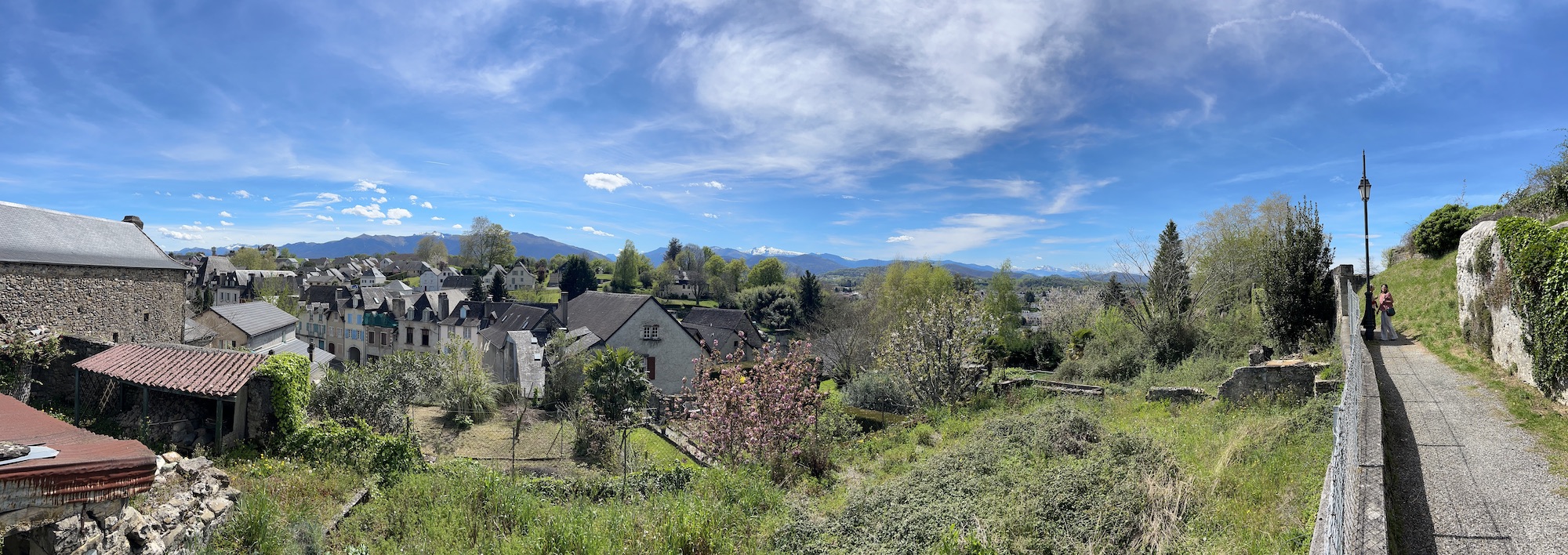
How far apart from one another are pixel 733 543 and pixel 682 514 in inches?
28.5

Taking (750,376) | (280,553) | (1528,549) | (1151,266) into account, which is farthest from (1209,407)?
(280,553)

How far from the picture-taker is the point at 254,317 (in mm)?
30062

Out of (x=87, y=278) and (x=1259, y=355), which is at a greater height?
(x=87, y=278)

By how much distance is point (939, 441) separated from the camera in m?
12.0

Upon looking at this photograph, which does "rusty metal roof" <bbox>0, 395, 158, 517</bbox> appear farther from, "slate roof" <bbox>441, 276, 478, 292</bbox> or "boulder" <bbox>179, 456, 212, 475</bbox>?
"slate roof" <bbox>441, 276, 478, 292</bbox>

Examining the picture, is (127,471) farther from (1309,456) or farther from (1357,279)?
(1357,279)

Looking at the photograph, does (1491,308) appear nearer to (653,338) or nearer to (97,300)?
(653,338)

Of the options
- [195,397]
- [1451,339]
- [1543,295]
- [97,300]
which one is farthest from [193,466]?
[1451,339]

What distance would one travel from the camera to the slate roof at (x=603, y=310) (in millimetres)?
30297

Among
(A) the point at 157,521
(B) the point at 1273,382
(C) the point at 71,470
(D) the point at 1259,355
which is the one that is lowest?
(A) the point at 157,521

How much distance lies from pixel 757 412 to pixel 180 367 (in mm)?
12500

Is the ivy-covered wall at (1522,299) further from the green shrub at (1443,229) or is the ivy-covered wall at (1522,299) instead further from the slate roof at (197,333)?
the slate roof at (197,333)

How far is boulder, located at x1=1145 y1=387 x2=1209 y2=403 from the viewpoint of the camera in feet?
38.9

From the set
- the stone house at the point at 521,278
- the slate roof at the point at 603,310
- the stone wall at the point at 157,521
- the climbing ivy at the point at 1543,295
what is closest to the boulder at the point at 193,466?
the stone wall at the point at 157,521
